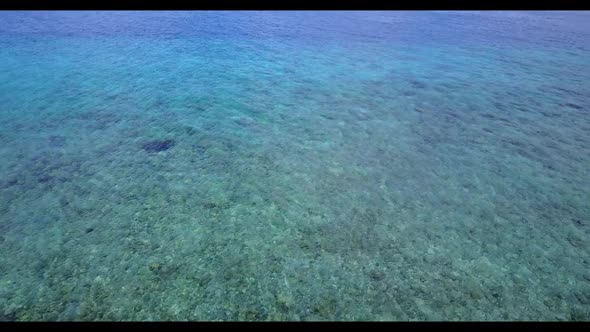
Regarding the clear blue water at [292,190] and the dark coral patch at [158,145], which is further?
the dark coral patch at [158,145]

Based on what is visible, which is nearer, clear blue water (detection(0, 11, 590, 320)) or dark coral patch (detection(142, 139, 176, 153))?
clear blue water (detection(0, 11, 590, 320))

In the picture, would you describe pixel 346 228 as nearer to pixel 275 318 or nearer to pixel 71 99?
pixel 275 318

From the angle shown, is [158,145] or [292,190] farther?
[158,145]

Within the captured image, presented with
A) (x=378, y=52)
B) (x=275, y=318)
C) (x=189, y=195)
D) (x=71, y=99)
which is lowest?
(x=275, y=318)

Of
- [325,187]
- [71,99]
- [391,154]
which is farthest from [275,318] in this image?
[71,99]

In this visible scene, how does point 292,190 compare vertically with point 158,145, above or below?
below
